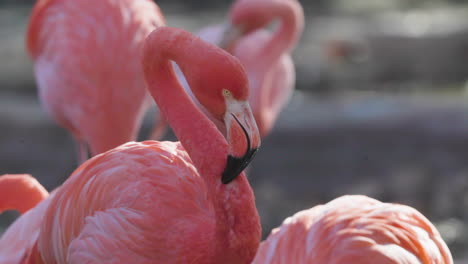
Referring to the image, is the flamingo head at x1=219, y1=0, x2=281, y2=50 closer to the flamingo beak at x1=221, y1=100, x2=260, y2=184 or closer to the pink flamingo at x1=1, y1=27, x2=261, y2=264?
the pink flamingo at x1=1, y1=27, x2=261, y2=264

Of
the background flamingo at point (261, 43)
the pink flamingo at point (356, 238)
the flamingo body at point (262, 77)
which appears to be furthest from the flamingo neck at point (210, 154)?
the background flamingo at point (261, 43)

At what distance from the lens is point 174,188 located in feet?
10.1

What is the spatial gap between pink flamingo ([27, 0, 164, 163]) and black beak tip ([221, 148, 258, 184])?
77.0 inches

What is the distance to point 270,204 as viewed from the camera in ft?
20.7

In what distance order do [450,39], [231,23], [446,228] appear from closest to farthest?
[231,23], [446,228], [450,39]

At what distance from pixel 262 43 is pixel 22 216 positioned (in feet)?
8.98

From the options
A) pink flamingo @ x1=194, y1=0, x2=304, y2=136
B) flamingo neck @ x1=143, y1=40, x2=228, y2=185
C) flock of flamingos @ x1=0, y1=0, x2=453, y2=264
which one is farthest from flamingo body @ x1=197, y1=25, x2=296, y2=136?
flamingo neck @ x1=143, y1=40, x2=228, y2=185

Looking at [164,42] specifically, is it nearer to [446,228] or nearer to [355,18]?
[446,228]

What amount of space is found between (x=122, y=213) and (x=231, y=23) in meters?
2.61

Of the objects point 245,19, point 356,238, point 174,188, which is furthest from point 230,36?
point 356,238

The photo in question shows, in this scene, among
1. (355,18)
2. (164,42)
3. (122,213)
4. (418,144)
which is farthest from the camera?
(355,18)

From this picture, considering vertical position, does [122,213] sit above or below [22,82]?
above

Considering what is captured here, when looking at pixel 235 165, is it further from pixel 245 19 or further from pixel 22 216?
pixel 245 19

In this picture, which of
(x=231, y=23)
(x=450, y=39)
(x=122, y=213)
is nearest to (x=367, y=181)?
(x=231, y=23)
